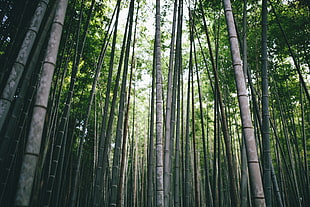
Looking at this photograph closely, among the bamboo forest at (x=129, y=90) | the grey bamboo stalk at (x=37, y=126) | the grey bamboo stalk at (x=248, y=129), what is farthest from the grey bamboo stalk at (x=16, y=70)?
the grey bamboo stalk at (x=248, y=129)

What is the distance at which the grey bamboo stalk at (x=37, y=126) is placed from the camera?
1018mm

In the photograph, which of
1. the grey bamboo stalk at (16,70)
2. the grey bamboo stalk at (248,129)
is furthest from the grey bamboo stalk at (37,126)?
the grey bamboo stalk at (248,129)

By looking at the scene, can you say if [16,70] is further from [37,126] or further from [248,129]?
[248,129]

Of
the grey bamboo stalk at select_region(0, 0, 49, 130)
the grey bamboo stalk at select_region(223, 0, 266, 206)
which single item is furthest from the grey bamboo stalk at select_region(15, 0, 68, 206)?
the grey bamboo stalk at select_region(223, 0, 266, 206)

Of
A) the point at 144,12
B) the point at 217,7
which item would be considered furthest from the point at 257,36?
the point at 144,12

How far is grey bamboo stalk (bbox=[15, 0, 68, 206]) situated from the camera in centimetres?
102

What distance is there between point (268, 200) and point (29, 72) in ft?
8.28

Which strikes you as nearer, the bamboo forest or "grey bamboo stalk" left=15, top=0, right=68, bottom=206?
"grey bamboo stalk" left=15, top=0, right=68, bottom=206

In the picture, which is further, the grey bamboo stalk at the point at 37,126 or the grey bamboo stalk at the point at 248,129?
the grey bamboo stalk at the point at 248,129

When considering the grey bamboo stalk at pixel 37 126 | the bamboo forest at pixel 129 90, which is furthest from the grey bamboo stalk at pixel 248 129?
the grey bamboo stalk at pixel 37 126

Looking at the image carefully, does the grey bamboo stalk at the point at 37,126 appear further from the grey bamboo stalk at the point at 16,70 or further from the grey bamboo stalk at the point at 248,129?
the grey bamboo stalk at the point at 248,129

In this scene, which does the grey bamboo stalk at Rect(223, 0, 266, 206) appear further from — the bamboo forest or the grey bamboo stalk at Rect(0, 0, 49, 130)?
the grey bamboo stalk at Rect(0, 0, 49, 130)

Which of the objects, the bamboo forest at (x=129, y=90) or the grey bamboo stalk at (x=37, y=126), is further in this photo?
the bamboo forest at (x=129, y=90)

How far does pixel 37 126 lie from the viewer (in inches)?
43.9
